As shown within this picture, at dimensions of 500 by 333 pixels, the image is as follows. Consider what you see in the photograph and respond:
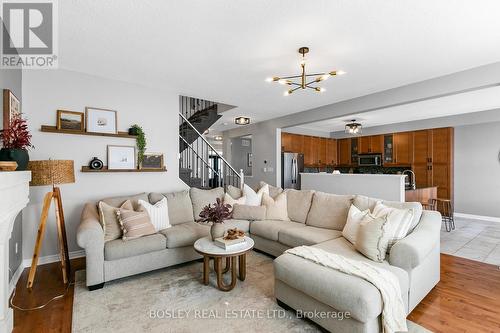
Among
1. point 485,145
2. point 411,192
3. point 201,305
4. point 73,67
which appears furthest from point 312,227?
point 485,145

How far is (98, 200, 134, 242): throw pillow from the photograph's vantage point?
2888 mm

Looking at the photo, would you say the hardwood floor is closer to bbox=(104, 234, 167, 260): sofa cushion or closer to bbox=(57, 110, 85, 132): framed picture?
bbox=(104, 234, 167, 260): sofa cushion

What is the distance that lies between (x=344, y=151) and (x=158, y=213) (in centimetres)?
711

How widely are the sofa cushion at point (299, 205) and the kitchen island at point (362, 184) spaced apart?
6.04ft

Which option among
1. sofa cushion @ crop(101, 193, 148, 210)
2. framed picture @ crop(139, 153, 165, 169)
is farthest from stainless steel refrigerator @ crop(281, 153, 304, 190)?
sofa cushion @ crop(101, 193, 148, 210)

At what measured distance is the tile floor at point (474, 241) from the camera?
11.9 feet

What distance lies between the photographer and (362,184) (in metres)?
5.16

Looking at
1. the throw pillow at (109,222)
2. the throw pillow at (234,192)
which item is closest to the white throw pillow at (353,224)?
the throw pillow at (234,192)

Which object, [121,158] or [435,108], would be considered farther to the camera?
[435,108]

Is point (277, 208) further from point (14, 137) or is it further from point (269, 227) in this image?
point (14, 137)

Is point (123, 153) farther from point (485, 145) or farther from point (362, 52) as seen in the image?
point (485, 145)

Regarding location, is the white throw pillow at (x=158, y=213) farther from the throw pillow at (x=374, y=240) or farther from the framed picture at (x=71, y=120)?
the throw pillow at (x=374, y=240)

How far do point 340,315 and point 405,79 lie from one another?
340 centimetres

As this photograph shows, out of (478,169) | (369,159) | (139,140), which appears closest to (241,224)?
(139,140)
